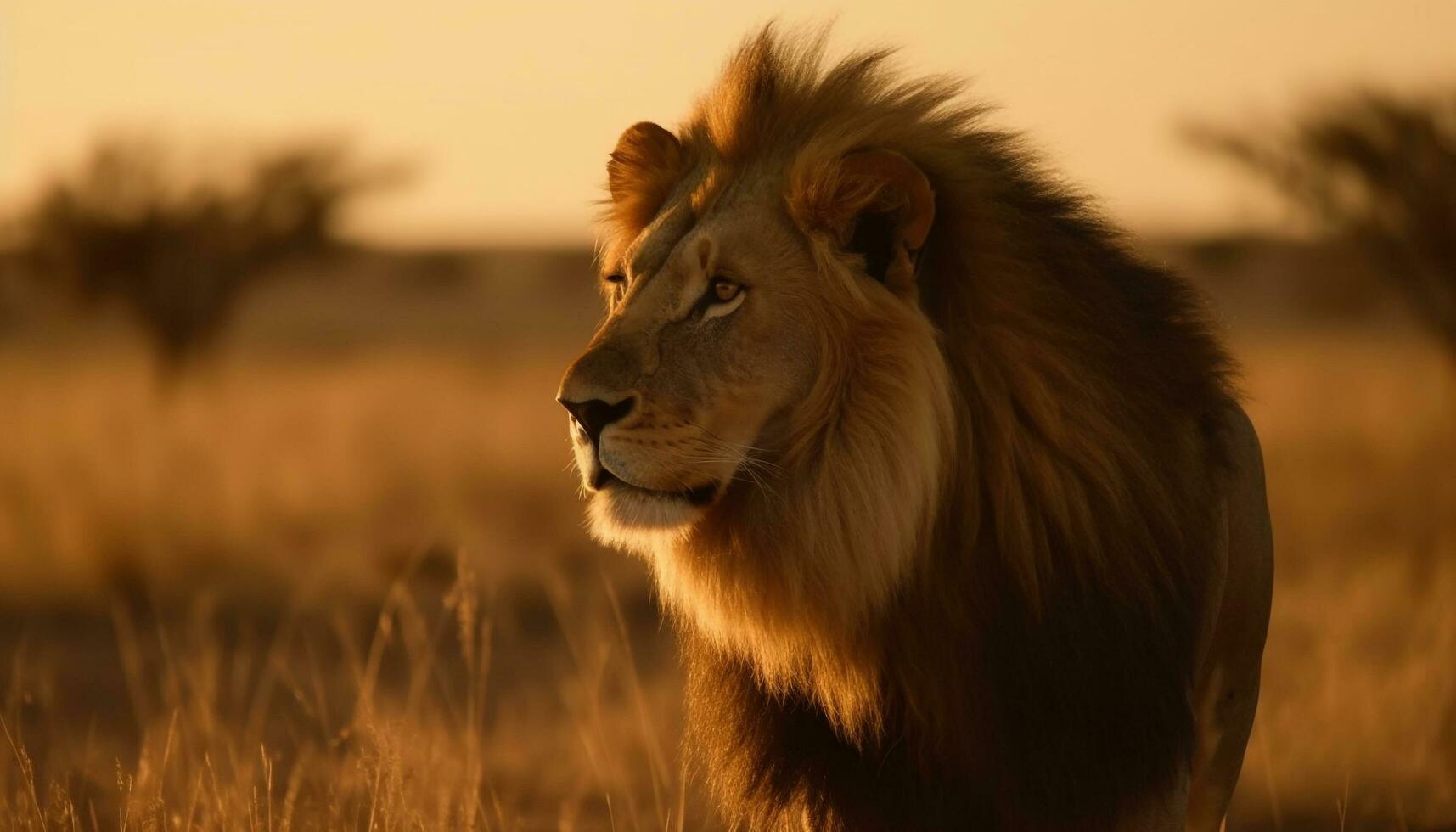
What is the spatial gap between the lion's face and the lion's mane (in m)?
0.06

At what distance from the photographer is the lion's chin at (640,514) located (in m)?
3.09

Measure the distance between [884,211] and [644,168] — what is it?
0.67 m

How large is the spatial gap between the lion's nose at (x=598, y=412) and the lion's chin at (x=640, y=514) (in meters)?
0.11

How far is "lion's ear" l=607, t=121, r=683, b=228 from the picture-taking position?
3.61m

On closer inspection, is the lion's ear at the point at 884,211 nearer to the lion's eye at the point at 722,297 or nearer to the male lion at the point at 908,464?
the male lion at the point at 908,464

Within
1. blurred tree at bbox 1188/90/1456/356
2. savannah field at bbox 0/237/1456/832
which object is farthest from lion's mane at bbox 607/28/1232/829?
blurred tree at bbox 1188/90/1456/356

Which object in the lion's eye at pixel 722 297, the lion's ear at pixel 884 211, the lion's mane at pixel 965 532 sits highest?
the lion's ear at pixel 884 211

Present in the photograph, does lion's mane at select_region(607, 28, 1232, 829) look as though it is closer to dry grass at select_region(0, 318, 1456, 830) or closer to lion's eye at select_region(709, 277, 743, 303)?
lion's eye at select_region(709, 277, 743, 303)

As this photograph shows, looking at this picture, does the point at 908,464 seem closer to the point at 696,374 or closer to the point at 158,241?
the point at 696,374

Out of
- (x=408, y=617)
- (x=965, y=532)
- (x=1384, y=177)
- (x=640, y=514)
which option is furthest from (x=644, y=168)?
(x=1384, y=177)

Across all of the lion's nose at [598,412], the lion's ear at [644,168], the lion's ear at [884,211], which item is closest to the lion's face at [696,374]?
the lion's nose at [598,412]

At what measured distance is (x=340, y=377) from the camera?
853 inches

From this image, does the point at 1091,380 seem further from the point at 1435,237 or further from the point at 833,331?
the point at 1435,237

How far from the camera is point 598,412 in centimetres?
307
